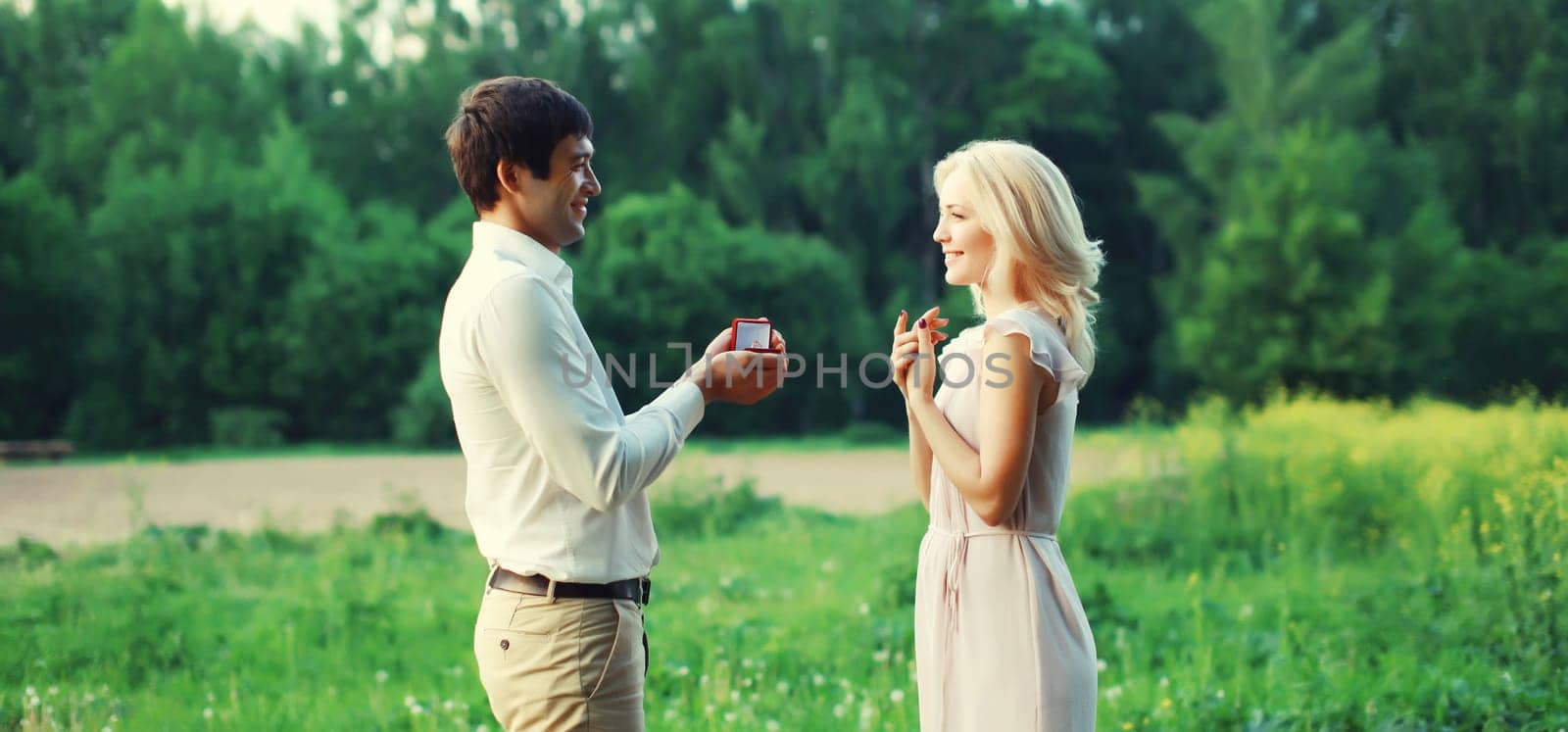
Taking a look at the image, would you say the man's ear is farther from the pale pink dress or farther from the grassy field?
the grassy field

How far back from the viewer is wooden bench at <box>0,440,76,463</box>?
19.4m

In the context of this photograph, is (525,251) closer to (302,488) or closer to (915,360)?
(915,360)

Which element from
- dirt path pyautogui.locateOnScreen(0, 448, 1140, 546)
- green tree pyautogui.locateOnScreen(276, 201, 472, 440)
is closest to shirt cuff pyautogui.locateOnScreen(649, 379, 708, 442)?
dirt path pyautogui.locateOnScreen(0, 448, 1140, 546)

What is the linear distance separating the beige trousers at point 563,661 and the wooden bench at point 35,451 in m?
19.0

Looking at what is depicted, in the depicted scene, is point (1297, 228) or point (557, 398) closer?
point (557, 398)

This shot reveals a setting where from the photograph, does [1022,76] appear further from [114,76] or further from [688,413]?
[688,413]

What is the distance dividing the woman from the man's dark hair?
0.71 metres

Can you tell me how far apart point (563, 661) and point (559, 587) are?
0.39 ft

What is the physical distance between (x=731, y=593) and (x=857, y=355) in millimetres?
21438

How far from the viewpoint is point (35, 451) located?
21.0 meters

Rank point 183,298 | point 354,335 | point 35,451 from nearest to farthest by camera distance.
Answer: point 35,451, point 183,298, point 354,335

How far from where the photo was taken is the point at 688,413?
2354mm

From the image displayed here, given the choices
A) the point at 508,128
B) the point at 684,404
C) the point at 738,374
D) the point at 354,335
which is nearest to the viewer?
the point at 508,128

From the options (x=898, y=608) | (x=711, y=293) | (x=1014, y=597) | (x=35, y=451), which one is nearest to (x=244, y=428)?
(x=35, y=451)
